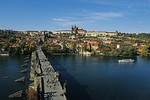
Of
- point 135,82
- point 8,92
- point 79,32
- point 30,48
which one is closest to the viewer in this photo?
point 8,92

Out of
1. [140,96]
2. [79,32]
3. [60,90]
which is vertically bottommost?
[140,96]

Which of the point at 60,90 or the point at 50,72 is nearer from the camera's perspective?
the point at 60,90

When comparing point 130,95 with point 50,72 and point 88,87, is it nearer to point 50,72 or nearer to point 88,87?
point 88,87

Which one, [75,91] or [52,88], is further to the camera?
[75,91]

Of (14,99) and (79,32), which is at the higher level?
(79,32)

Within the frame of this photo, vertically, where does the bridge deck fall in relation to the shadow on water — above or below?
above

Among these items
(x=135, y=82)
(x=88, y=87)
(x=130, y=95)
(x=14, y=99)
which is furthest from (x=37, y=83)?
(x=135, y=82)

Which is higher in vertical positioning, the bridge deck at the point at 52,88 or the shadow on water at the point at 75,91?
the bridge deck at the point at 52,88

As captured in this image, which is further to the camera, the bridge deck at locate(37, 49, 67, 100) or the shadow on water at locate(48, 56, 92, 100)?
the shadow on water at locate(48, 56, 92, 100)

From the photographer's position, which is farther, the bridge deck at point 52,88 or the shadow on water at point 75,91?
the shadow on water at point 75,91

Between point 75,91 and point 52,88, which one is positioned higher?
point 52,88

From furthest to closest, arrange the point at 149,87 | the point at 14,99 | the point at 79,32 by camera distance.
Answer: the point at 79,32 < the point at 149,87 < the point at 14,99
